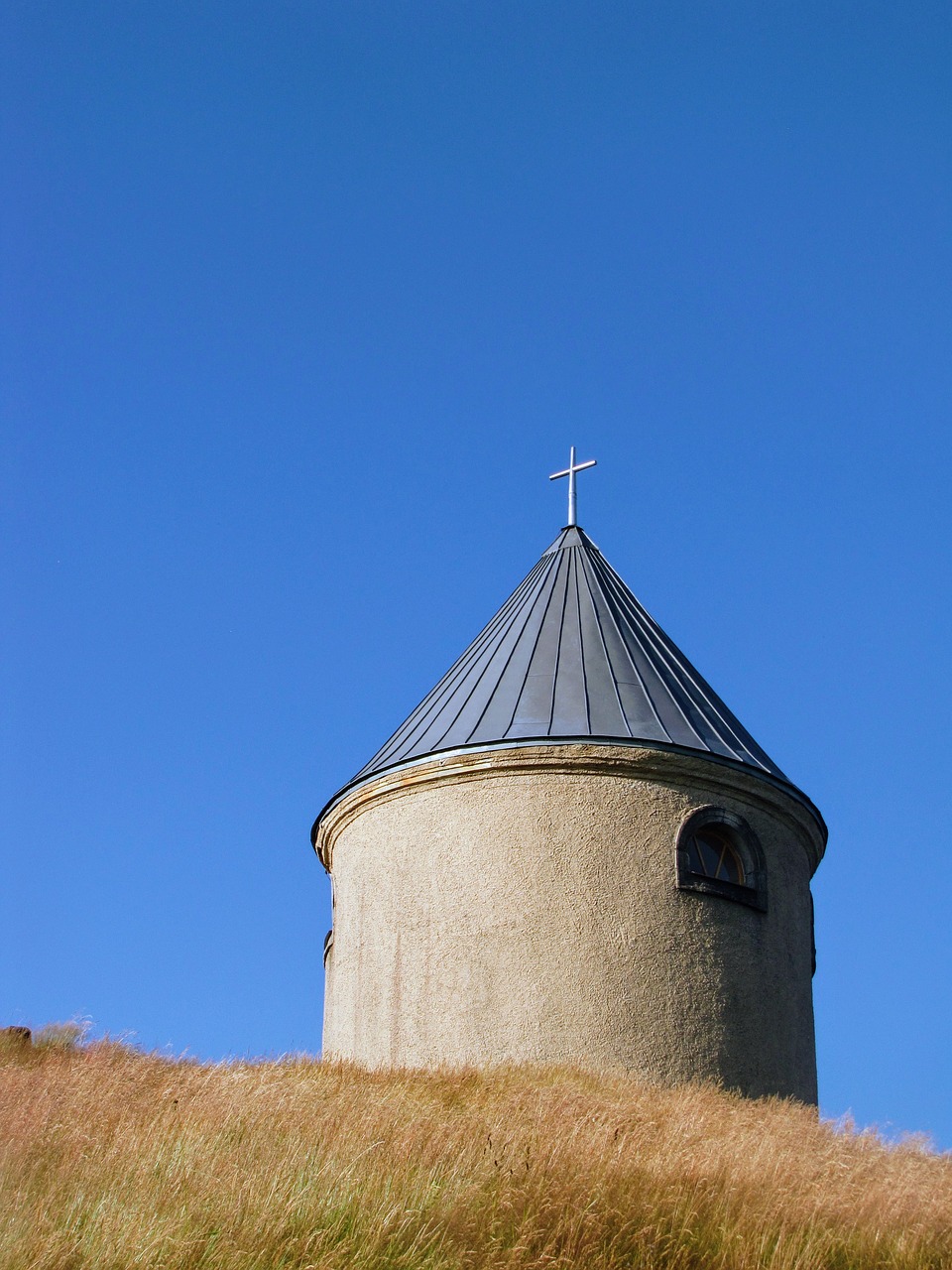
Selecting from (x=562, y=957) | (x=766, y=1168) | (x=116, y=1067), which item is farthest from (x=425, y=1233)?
(x=562, y=957)

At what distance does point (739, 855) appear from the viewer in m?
12.9

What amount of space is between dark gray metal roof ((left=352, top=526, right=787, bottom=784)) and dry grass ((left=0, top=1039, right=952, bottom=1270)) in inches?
158

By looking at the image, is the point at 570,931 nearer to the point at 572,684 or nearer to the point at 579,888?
the point at 579,888

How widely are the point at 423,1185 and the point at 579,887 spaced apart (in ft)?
17.4

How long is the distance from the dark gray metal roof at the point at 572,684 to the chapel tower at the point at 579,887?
0.03 m

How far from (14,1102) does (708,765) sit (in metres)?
6.41

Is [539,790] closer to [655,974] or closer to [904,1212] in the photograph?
[655,974]

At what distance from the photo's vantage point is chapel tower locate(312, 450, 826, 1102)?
1189 centimetres

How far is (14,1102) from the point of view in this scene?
8500 millimetres

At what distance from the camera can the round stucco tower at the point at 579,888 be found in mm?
11891

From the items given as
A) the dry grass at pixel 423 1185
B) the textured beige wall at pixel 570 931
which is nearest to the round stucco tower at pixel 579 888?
the textured beige wall at pixel 570 931

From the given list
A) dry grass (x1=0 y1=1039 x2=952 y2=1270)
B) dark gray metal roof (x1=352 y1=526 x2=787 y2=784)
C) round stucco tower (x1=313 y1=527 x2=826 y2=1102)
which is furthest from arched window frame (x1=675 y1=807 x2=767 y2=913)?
dry grass (x1=0 y1=1039 x2=952 y2=1270)

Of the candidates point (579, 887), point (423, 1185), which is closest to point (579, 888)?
point (579, 887)

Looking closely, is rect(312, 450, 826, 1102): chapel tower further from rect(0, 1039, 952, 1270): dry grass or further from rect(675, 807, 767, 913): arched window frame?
rect(0, 1039, 952, 1270): dry grass
